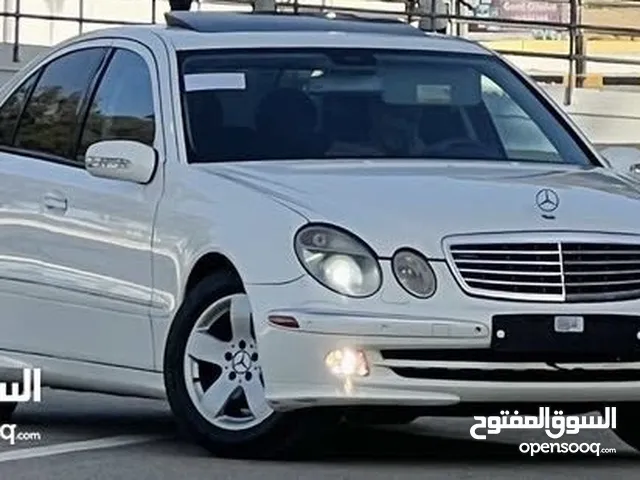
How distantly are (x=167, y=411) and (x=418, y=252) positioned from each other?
3271 millimetres

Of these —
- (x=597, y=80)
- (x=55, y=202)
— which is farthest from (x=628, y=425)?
(x=597, y=80)

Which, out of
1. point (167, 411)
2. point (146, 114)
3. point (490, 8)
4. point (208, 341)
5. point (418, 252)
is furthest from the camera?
point (490, 8)

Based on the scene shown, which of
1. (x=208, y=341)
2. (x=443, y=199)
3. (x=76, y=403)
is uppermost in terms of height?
(x=443, y=199)

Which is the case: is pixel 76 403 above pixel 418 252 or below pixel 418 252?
below

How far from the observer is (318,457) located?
27.4 ft

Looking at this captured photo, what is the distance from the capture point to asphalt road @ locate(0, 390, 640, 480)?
315 inches

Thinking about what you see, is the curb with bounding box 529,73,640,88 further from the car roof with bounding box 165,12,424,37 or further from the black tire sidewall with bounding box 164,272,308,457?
the black tire sidewall with bounding box 164,272,308,457

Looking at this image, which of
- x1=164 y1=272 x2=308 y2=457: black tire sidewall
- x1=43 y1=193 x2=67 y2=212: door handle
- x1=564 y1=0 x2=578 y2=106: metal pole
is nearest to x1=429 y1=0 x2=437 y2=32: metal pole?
x1=564 y1=0 x2=578 y2=106: metal pole

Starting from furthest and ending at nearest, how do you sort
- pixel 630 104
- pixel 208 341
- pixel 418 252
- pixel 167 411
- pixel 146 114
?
pixel 630 104
pixel 167 411
pixel 146 114
pixel 208 341
pixel 418 252

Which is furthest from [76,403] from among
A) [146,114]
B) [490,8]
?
[490,8]

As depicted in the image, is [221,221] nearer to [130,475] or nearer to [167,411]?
[130,475]

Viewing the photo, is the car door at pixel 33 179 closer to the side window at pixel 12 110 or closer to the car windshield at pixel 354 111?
the side window at pixel 12 110

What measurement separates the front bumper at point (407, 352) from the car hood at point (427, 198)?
0.17 metres

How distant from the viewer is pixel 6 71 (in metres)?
22.5
